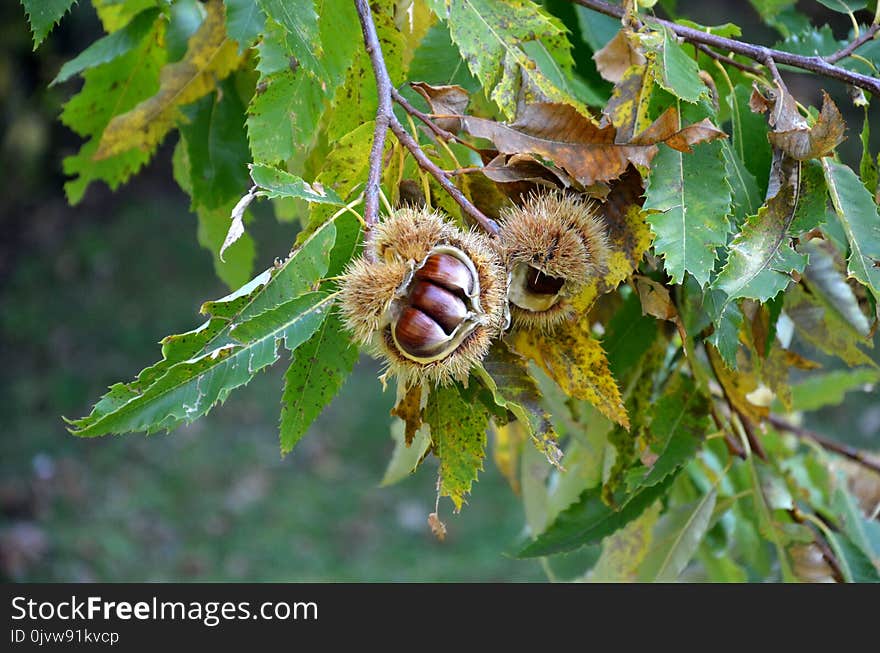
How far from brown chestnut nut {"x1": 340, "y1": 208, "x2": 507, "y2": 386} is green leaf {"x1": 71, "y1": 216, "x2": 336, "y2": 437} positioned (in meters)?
0.05

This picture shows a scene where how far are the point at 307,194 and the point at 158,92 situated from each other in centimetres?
51

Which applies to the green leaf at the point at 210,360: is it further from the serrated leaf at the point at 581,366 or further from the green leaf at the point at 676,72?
the green leaf at the point at 676,72

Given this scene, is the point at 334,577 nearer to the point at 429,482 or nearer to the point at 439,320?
the point at 429,482

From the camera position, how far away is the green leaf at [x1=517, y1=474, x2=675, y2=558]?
1232mm

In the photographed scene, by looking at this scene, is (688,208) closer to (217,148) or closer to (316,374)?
(316,374)

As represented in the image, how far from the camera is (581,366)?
3.11 feet

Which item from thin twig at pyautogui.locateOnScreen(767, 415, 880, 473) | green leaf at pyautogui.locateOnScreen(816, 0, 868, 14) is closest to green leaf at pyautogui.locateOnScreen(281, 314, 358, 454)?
green leaf at pyautogui.locateOnScreen(816, 0, 868, 14)

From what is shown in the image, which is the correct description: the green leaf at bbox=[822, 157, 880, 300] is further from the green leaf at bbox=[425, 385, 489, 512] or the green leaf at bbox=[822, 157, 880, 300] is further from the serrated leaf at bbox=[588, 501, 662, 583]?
the serrated leaf at bbox=[588, 501, 662, 583]

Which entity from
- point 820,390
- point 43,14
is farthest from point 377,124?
point 820,390

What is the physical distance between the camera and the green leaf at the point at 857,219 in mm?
881

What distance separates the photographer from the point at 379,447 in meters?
4.48

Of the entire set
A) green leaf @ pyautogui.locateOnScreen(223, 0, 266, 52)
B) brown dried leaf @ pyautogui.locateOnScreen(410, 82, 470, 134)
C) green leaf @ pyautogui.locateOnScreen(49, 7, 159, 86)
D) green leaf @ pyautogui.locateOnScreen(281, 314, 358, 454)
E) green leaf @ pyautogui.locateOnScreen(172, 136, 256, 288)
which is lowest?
green leaf @ pyautogui.locateOnScreen(172, 136, 256, 288)

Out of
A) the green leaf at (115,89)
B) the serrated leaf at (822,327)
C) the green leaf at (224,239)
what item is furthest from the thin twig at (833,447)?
the green leaf at (115,89)
